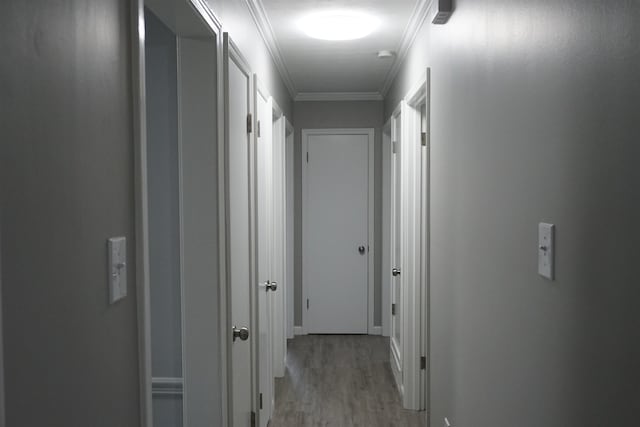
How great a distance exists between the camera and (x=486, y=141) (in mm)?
1613

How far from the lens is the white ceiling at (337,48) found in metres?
2.62

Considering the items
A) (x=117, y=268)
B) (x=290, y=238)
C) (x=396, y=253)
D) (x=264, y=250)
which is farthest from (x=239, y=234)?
(x=290, y=238)

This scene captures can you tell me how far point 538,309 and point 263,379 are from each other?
2203 mm

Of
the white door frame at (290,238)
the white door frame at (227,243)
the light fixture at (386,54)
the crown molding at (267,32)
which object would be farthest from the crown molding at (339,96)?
the white door frame at (227,243)

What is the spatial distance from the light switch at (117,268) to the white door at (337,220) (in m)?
4.20

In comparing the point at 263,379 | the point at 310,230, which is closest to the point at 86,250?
the point at 263,379

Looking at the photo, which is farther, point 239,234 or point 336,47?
point 336,47

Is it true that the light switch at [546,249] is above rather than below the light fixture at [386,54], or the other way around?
below

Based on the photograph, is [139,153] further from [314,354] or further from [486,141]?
[314,354]

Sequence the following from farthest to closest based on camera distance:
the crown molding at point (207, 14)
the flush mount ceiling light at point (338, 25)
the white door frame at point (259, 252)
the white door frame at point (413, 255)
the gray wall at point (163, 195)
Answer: the white door frame at point (413, 255)
the flush mount ceiling light at point (338, 25)
the white door frame at point (259, 252)
the gray wall at point (163, 195)
the crown molding at point (207, 14)

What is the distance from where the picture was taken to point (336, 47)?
3.40 m

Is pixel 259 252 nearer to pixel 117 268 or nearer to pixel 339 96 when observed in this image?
pixel 117 268

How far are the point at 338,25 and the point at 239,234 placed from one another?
54.8 inches

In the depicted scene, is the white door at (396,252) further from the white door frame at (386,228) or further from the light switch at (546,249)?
the light switch at (546,249)
